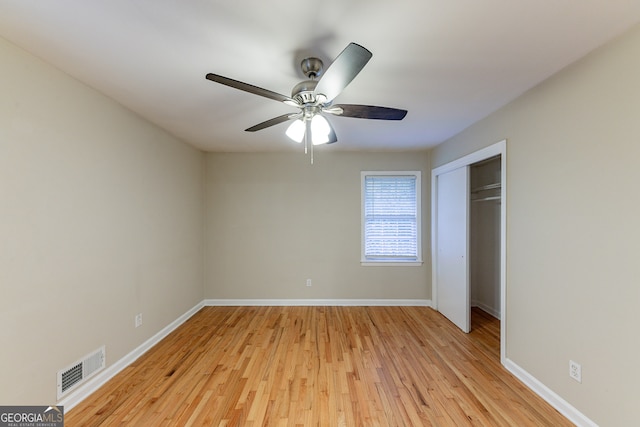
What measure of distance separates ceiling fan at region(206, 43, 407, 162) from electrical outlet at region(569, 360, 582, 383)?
6.71 ft

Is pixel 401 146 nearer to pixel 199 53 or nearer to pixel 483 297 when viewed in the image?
pixel 483 297

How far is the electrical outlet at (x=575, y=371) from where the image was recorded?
1.76 m

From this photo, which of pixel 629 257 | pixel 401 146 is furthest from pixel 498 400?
pixel 401 146

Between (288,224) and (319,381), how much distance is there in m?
2.39

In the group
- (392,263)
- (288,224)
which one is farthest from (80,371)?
(392,263)

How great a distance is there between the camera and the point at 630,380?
1479 mm

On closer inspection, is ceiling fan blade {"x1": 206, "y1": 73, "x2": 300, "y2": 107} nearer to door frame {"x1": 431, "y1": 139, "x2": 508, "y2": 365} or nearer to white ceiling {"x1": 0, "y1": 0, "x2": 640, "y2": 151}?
white ceiling {"x1": 0, "y1": 0, "x2": 640, "y2": 151}

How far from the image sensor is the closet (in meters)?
3.75

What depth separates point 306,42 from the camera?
5.02 ft

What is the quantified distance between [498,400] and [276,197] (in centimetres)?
345

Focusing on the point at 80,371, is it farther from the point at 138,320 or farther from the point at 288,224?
the point at 288,224

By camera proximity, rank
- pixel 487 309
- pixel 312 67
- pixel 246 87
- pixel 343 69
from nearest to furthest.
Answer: pixel 343 69 < pixel 246 87 < pixel 312 67 < pixel 487 309

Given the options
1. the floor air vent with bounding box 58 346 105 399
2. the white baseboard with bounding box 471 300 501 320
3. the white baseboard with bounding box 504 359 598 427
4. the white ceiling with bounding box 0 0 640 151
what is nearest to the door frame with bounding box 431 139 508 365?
the white baseboard with bounding box 504 359 598 427

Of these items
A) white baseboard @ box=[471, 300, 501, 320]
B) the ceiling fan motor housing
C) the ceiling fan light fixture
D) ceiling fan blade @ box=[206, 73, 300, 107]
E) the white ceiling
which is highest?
the white ceiling
